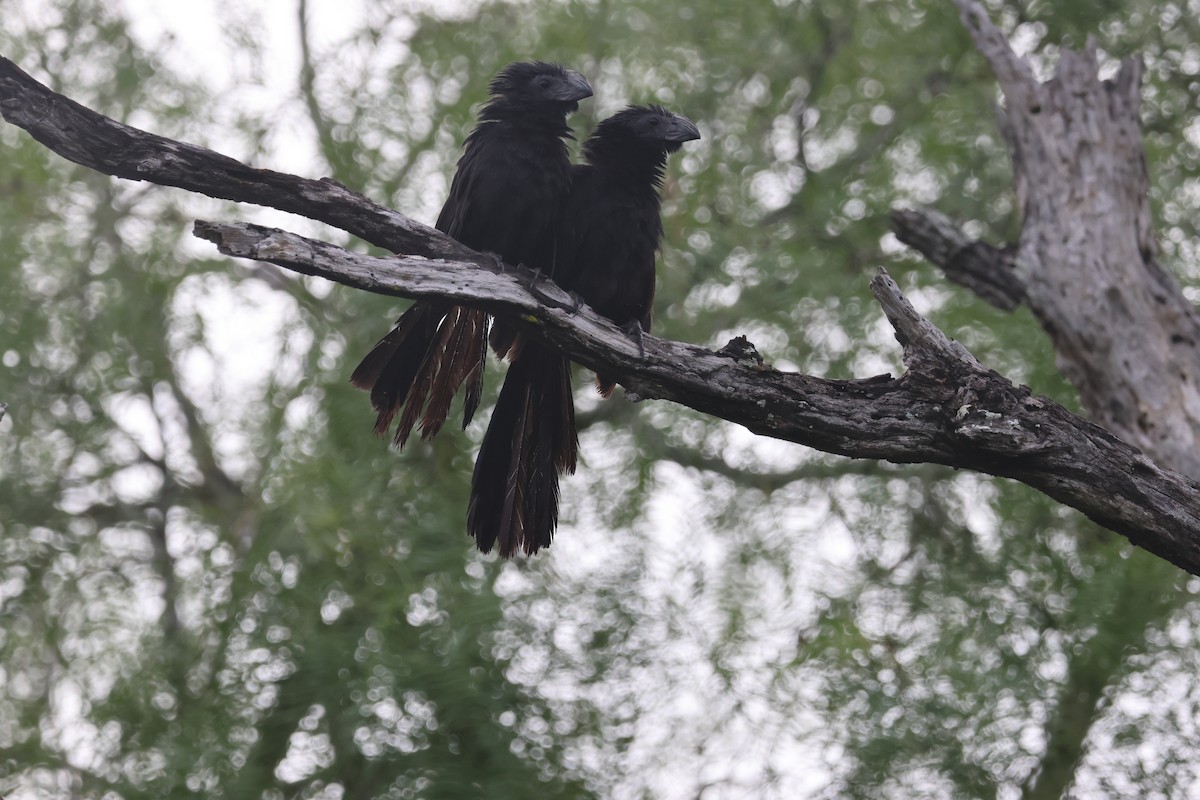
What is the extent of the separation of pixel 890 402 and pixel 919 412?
0.08 metres

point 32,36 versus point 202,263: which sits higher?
point 32,36

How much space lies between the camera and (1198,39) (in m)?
6.16

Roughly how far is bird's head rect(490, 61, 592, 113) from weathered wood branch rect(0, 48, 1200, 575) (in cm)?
128

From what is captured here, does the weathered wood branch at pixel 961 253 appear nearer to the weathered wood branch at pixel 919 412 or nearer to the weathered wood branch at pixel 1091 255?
the weathered wood branch at pixel 1091 255

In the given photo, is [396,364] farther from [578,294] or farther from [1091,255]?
[1091,255]

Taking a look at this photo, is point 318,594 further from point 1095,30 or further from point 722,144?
point 1095,30

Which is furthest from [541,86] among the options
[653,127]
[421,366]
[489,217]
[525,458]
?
[525,458]

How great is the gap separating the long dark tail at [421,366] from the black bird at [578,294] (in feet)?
0.86

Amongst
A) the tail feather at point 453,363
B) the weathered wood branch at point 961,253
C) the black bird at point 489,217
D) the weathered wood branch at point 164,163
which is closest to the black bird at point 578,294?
the black bird at point 489,217

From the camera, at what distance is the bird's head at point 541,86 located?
4.18 meters

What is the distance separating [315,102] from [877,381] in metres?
5.47

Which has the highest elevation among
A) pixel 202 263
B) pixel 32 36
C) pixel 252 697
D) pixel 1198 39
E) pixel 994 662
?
pixel 32 36

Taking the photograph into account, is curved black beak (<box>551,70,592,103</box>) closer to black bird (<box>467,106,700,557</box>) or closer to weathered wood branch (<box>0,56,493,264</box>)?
black bird (<box>467,106,700,557</box>)

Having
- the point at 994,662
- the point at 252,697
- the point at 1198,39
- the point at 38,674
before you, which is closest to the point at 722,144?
the point at 1198,39
